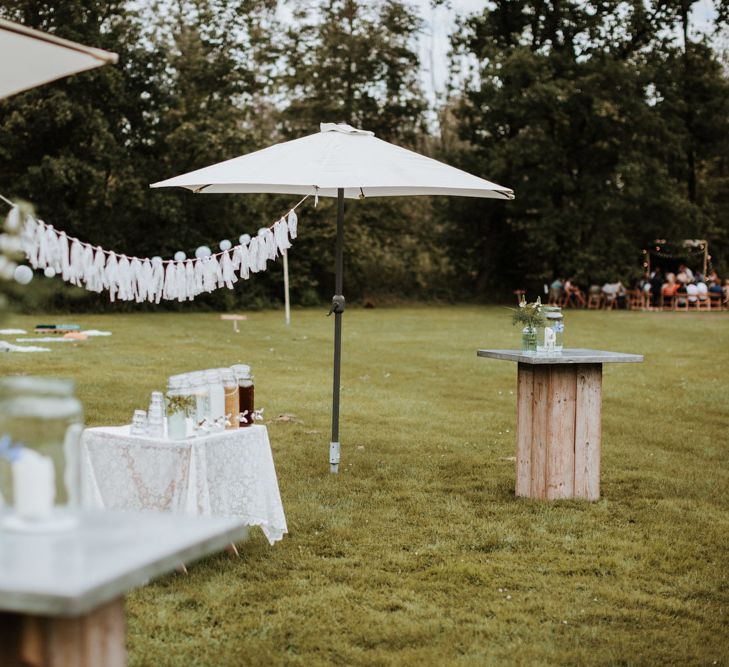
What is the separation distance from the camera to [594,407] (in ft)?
22.0

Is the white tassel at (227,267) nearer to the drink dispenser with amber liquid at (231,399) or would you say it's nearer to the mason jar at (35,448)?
the drink dispenser with amber liquid at (231,399)

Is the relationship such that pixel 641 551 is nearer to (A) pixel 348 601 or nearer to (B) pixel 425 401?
(A) pixel 348 601

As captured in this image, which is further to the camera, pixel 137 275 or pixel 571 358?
pixel 137 275

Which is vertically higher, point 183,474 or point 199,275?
point 199,275

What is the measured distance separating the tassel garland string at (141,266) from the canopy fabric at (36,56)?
7.56ft

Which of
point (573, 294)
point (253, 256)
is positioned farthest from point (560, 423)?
point (573, 294)

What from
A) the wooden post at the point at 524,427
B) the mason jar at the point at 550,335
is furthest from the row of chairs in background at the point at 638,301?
the wooden post at the point at 524,427

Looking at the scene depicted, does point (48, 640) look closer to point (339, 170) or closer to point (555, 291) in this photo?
point (339, 170)

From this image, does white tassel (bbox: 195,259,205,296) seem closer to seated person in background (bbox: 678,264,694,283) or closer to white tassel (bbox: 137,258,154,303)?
white tassel (bbox: 137,258,154,303)

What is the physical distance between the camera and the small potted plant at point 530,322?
674 centimetres

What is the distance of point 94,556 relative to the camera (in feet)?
6.81

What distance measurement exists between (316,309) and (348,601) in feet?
88.2

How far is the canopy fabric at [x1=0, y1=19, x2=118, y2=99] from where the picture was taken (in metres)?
4.13

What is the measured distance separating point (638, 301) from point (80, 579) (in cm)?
3278
